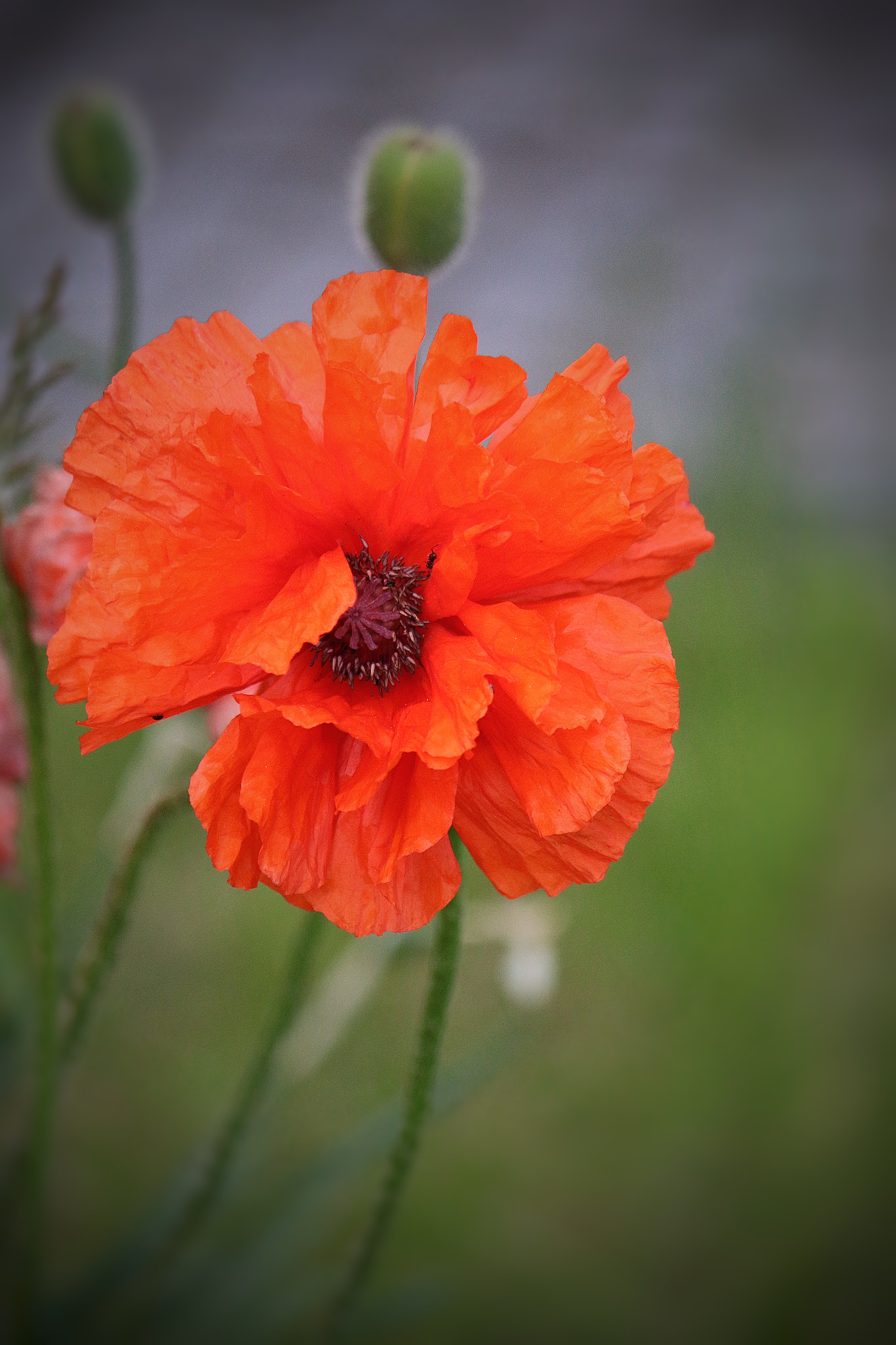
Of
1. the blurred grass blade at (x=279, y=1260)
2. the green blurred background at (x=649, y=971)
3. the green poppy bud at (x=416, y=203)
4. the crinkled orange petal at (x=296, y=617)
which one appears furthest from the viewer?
the green blurred background at (x=649, y=971)

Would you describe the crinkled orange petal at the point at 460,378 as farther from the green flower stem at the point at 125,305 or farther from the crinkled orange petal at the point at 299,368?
the green flower stem at the point at 125,305

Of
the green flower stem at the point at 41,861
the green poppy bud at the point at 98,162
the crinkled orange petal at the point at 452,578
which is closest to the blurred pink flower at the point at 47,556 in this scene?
the green flower stem at the point at 41,861

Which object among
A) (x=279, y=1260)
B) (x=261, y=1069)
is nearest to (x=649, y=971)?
(x=279, y=1260)

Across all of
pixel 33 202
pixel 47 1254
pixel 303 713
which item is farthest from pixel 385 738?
pixel 33 202

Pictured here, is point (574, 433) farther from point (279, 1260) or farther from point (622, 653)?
point (279, 1260)

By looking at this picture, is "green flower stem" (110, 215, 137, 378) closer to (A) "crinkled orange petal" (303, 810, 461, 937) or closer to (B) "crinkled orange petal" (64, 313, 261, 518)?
(B) "crinkled orange petal" (64, 313, 261, 518)

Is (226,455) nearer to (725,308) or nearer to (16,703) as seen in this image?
(16,703)

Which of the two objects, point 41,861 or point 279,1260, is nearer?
point 41,861
